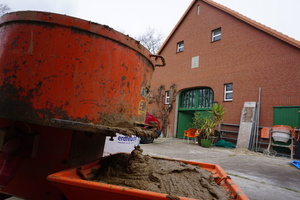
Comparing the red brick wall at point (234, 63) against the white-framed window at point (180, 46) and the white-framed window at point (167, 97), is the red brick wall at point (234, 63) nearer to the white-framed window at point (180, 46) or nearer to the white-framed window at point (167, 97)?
the white-framed window at point (180, 46)

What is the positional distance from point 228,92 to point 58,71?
10.3m

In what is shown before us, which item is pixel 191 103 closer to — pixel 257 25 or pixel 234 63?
pixel 234 63

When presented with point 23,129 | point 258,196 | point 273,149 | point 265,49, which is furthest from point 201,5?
point 23,129

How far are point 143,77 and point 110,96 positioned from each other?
1.34 ft

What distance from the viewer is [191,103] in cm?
1223

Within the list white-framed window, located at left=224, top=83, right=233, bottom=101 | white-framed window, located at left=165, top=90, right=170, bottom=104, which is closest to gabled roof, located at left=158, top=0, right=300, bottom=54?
white-framed window, located at left=224, top=83, right=233, bottom=101

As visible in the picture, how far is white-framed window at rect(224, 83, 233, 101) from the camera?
10.1m

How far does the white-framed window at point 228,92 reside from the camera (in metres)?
10.1

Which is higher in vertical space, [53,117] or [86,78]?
[86,78]

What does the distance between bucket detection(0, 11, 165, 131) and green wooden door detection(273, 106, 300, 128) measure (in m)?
8.93

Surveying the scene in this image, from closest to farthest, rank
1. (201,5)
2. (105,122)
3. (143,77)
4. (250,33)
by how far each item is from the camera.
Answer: (105,122)
(143,77)
(250,33)
(201,5)

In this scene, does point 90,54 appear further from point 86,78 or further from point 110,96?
point 110,96

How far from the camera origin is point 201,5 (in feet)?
42.5

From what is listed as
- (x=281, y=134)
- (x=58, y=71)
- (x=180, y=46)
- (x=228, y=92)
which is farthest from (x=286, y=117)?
(x=58, y=71)
